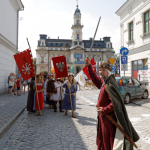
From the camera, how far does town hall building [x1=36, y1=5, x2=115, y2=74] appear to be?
72938 millimetres

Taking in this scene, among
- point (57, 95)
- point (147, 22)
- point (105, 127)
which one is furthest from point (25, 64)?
point (147, 22)

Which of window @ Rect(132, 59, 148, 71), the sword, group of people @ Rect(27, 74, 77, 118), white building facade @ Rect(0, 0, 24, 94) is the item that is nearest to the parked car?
group of people @ Rect(27, 74, 77, 118)

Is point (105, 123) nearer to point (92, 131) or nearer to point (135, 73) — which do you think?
point (92, 131)

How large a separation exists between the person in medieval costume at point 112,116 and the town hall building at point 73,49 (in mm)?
65628

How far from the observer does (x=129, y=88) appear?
9.91m

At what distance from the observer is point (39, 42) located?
7756 centimetres

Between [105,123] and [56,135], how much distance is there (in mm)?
2328

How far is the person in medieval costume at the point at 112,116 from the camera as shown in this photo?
2.55m

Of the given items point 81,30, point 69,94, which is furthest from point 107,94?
point 81,30

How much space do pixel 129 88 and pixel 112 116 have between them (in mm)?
7651

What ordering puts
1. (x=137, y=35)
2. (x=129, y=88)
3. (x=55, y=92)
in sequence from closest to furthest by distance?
(x=55, y=92) < (x=129, y=88) < (x=137, y=35)

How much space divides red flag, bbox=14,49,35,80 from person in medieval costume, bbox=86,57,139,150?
16.3ft

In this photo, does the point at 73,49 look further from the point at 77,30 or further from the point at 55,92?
the point at 55,92

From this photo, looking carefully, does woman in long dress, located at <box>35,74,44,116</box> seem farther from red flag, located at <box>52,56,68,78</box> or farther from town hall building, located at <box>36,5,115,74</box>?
town hall building, located at <box>36,5,115,74</box>
